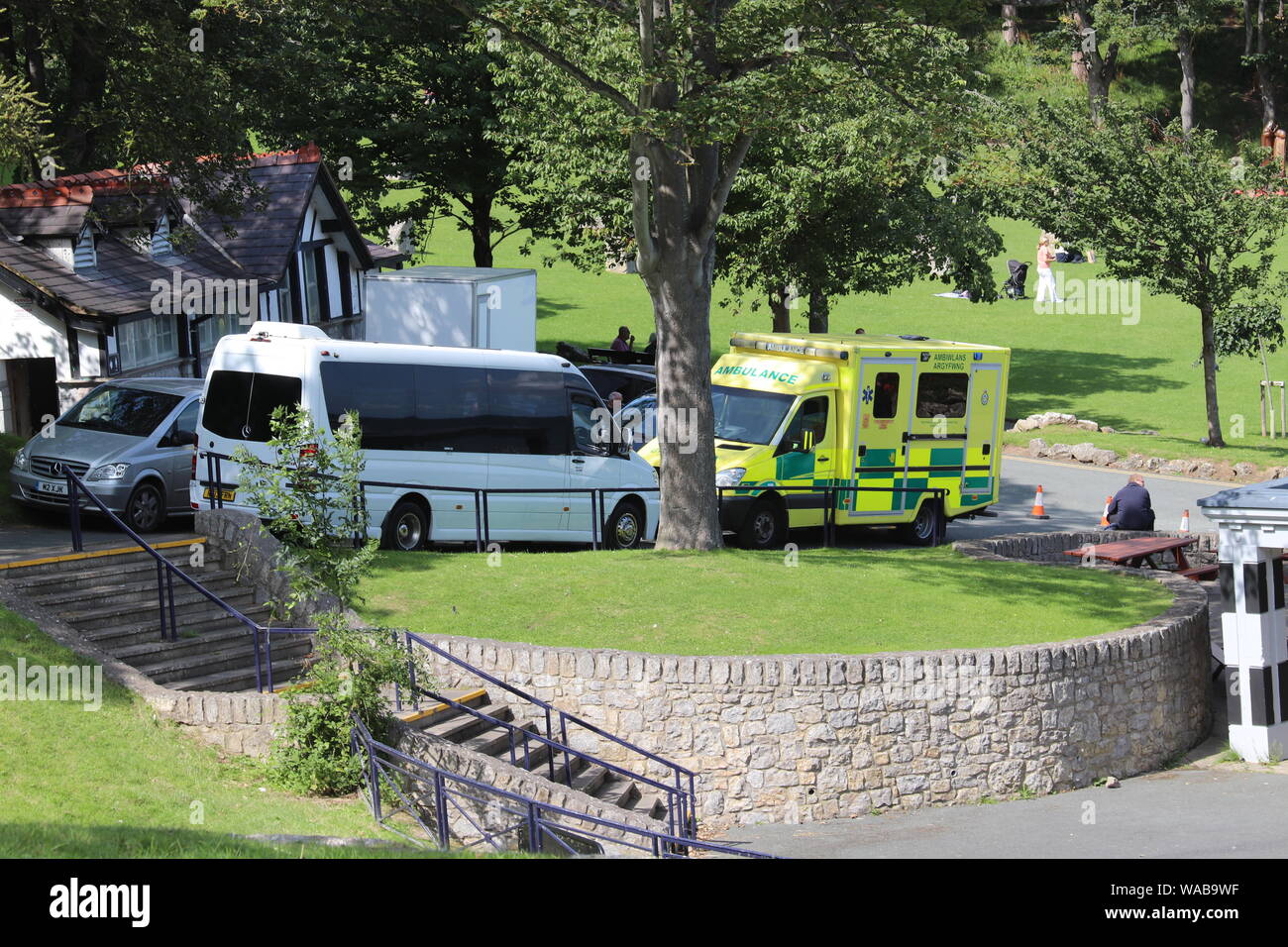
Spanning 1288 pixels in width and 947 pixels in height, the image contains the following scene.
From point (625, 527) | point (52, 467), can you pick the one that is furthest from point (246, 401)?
point (625, 527)

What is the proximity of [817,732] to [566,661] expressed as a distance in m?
2.53

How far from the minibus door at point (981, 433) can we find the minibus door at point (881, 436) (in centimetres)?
138

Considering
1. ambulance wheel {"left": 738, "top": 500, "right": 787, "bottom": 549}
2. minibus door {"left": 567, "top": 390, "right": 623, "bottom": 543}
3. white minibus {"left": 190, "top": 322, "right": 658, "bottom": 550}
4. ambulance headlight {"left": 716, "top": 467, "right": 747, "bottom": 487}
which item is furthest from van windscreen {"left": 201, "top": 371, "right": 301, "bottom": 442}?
ambulance wheel {"left": 738, "top": 500, "right": 787, "bottom": 549}

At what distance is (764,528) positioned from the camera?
22.1 meters

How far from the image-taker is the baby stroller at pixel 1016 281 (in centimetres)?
5619

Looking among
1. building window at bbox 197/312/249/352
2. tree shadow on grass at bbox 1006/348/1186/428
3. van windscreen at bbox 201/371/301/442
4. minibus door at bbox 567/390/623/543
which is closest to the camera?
van windscreen at bbox 201/371/301/442

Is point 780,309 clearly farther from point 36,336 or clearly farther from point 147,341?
point 36,336

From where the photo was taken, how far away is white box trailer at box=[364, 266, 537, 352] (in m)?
27.2

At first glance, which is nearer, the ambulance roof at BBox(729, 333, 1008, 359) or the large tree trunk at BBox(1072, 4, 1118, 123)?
the ambulance roof at BBox(729, 333, 1008, 359)

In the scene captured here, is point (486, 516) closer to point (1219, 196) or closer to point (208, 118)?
point (208, 118)

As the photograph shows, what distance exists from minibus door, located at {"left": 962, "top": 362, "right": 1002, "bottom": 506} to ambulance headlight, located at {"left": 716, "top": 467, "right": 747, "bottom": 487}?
4.69m

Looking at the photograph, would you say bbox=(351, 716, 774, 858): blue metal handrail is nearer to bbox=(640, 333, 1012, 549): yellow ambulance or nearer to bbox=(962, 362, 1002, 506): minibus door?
bbox=(640, 333, 1012, 549): yellow ambulance

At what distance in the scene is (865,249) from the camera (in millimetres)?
34062
